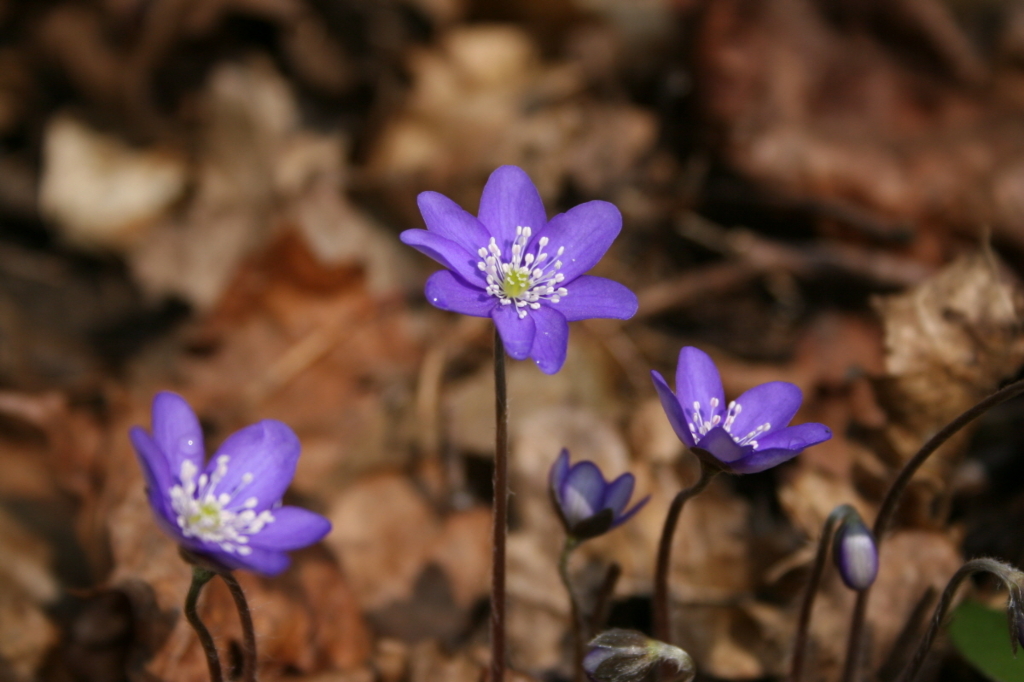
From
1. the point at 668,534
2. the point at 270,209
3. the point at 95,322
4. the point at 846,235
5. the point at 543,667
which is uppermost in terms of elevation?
the point at 270,209

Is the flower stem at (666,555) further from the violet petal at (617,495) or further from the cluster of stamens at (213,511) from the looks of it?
the cluster of stamens at (213,511)

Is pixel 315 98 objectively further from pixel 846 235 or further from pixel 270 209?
pixel 846 235

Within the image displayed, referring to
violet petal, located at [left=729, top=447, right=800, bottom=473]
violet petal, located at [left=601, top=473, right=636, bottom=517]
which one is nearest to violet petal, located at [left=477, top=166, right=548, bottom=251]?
violet petal, located at [left=601, top=473, right=636, bottom=517]

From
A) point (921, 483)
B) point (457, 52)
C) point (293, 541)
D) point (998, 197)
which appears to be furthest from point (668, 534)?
point (457, 52)

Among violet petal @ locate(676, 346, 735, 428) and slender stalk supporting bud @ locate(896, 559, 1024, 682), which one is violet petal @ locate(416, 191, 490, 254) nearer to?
violet petal @ locate(676, 346, 735, 428)

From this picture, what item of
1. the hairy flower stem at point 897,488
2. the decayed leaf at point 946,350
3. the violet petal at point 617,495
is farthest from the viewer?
the decayed leaf at point 946,350

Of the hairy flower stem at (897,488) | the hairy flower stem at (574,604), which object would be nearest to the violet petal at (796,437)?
the hairy flower stem at (897,488)
